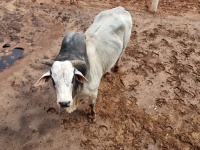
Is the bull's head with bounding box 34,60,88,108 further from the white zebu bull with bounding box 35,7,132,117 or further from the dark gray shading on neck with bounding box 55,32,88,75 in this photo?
the dark gray shading on neck with bounding box 55,32,88,75

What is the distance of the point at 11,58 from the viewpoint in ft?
24.1

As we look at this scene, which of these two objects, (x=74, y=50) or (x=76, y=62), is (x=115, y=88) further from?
(x=76, y=62)

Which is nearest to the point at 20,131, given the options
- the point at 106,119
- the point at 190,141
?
the point at 106,119

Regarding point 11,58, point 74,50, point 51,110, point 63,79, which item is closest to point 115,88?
point 51,110

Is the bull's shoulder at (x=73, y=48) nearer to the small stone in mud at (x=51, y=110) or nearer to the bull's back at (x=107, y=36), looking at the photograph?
the bull's back at (x=107, y=36)

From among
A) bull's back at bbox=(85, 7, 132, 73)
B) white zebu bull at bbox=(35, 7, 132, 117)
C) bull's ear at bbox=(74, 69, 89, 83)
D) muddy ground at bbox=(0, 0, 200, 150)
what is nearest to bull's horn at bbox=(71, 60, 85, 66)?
white zebu bull at bbox=(35, 7, 132, 117)

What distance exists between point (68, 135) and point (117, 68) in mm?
2325

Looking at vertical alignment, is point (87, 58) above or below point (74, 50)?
below

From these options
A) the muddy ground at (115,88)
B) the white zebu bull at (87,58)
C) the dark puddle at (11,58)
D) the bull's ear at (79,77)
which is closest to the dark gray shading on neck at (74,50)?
the white zebu bull at (87,58)

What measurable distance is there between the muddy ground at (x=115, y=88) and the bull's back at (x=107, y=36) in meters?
1.13

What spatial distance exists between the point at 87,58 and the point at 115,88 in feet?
5.85

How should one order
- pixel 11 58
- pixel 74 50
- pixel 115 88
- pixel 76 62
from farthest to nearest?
pixel 11 58, pixel 115 88, pixel 74 50, pixel 76 62

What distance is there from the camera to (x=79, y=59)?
4582 millimetres

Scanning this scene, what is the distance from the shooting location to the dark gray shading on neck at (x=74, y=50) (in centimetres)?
450
